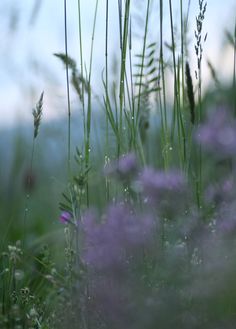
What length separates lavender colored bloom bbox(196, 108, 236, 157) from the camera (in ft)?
4.53

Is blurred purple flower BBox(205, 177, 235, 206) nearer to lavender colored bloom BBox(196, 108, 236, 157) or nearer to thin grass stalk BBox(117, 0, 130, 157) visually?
lavender colored bloom BBox(196, 108, 236, 157)

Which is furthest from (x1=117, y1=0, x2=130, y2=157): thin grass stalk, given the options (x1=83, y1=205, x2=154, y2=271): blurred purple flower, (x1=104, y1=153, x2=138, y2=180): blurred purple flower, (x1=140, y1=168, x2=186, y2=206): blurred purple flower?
(x1=83, y1=205, x2=154, y2=271): blurred purple flower

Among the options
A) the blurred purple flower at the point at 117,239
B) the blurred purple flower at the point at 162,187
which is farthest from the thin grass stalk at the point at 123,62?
the blurred purple flower at the point at 117,239

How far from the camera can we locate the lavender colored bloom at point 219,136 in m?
1.38

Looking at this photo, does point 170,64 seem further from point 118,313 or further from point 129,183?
point 118,313

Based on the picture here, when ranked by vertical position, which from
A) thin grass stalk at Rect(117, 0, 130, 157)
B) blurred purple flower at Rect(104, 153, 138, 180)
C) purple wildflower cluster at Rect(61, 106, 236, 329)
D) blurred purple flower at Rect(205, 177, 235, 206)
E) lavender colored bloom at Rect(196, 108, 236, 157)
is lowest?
purple wildflower cluster at Rect(61, 106, 236, 329)

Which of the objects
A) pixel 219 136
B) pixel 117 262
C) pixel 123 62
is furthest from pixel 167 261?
pixel 123 62

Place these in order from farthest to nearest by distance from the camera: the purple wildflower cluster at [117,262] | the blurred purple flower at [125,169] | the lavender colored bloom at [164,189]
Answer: the blurred purple flower at [125,169] → the lavender colored bloom at [164,189] → the purple wildflower cluster at [117,262]

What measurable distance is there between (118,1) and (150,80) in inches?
11.5

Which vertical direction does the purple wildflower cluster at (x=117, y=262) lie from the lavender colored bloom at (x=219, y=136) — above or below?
below

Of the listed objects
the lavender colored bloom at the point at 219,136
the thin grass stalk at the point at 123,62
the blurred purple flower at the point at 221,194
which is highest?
the thin grass stalk at the point at 123,62

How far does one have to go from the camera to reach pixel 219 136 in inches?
55.4

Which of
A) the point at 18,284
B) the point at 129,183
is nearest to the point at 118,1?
the point at 129,183

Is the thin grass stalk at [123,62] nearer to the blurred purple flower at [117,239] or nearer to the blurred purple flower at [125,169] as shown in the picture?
the blurred purple flower at [125,169]
